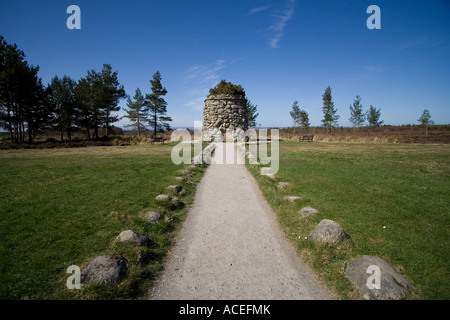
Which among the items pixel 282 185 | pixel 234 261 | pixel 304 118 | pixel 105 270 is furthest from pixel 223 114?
pixel 304 118

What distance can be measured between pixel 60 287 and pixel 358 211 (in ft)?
23.8

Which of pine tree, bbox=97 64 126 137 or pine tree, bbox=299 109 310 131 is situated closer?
pine tree, bbox=97 64 126 137

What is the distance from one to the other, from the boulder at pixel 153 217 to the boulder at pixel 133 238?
3.21ft

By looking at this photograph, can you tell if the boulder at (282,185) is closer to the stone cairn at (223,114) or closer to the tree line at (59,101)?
the stone cairn at (223,114)

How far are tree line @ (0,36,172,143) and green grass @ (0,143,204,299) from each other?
2790cm

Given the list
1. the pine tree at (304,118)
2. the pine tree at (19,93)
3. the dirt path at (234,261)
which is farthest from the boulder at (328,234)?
the pine tree at (304,118)

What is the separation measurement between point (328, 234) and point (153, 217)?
4456mm

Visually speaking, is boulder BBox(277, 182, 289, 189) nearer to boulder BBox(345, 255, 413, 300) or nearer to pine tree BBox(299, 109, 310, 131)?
boulder BBox(345, 255, 413, 300)

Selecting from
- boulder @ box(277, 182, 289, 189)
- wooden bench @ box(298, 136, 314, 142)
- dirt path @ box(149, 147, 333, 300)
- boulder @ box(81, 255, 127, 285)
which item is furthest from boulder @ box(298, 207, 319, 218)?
wooden bench @ box(298, 136, 314, 142)

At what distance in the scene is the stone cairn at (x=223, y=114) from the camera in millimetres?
31875

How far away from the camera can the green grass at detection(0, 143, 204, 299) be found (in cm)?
336

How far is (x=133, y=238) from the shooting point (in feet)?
14.9

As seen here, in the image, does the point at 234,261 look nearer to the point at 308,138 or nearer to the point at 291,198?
the point at 291,198

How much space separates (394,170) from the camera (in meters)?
11.7
